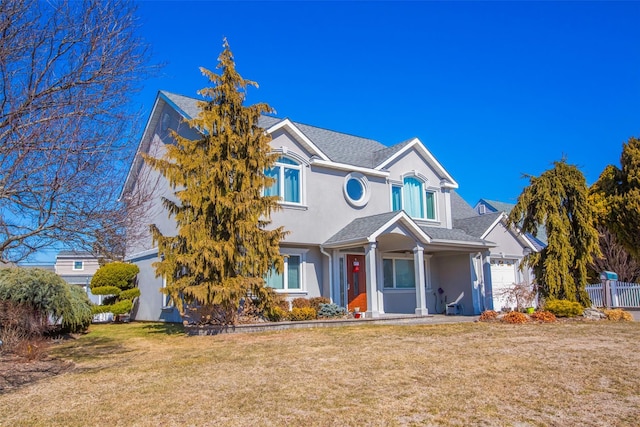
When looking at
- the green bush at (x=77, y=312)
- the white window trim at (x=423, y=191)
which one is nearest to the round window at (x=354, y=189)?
the white window trim at (x=423, y=191)

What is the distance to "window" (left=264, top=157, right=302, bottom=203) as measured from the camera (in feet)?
57.6

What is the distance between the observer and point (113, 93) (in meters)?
7.80

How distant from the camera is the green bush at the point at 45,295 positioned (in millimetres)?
12609

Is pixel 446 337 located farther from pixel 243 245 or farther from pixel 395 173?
pixel 395 173

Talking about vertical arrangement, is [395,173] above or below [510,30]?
below

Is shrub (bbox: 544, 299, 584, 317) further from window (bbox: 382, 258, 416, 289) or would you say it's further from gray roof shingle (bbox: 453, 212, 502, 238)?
window (bbox: 382, 258, 416, 289)

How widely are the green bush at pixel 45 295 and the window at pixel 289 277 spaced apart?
583cm

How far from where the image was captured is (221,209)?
46.5 feet

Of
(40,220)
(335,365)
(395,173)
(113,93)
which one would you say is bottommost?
(335,365)

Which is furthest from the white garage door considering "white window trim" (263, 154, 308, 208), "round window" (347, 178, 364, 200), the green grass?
the green grass

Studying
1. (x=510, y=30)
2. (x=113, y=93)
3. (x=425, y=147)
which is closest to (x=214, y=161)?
(x=113, y=93)

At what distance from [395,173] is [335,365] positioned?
1365 cm

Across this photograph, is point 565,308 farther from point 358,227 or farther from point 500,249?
point 358,227

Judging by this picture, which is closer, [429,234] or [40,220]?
[40,220]
